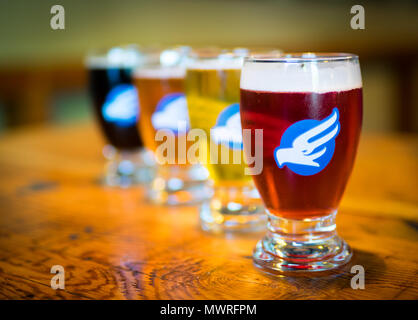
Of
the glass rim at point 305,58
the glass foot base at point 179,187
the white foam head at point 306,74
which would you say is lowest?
the glass foot base at point 179,187

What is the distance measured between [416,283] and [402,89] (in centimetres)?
467

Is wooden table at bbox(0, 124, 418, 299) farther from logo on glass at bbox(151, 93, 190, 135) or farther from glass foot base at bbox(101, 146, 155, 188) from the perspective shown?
logo on glass at bbox(151, 93, 190, 135)

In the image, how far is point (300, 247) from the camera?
2.45ft

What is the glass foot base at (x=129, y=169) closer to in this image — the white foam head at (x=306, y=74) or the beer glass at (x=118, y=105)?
the beer glass at (x=118, y=105)

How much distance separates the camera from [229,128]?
92 cm

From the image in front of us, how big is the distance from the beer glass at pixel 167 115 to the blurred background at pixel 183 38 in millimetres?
2271

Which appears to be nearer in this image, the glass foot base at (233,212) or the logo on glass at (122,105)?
the glass foot base at (233,212)

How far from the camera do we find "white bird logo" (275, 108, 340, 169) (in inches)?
27.3

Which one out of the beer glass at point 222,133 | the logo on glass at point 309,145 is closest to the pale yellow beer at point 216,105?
the beer glass at point 222,133

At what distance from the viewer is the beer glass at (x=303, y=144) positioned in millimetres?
694

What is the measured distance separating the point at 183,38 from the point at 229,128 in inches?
156

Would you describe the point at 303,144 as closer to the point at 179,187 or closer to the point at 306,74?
the point at 306,74

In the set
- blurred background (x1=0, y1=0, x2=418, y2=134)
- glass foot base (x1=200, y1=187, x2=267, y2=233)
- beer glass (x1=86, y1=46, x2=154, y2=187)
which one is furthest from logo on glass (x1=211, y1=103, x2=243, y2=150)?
blurred background (x1=0, y1=0, x2=418, y2=134)
